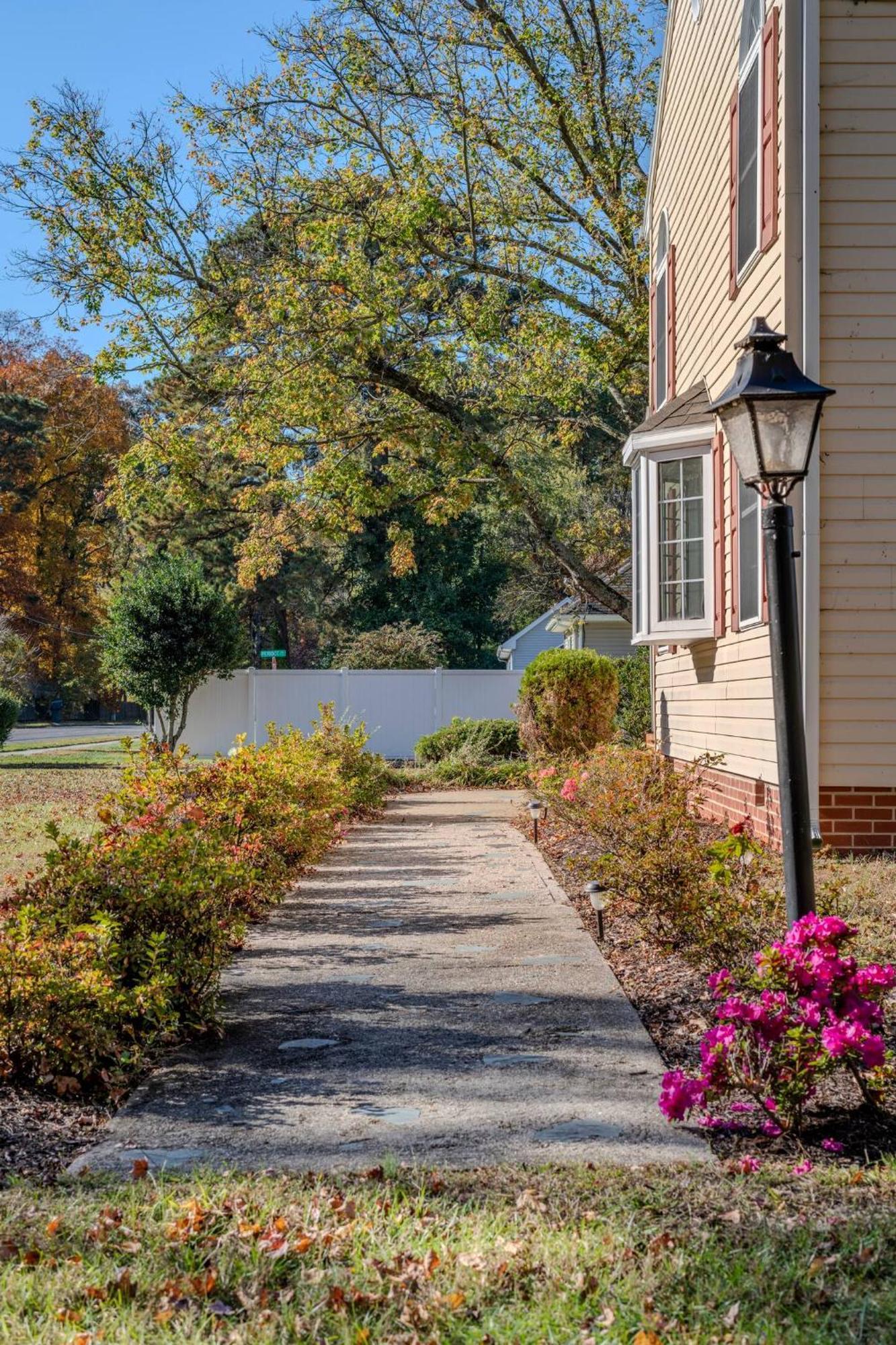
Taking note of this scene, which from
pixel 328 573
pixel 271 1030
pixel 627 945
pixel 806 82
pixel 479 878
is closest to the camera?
pixel 271 1030

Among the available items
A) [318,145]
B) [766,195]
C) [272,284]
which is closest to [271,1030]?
[766,195]

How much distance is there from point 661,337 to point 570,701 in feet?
16.2

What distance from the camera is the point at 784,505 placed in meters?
4.47

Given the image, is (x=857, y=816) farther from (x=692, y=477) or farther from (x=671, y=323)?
(x=671, y=323)

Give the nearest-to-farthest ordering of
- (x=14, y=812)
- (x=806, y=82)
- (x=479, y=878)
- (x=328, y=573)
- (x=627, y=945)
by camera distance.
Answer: (x=627, y=945), (x=806, y=82), (x=479, y=878), (x=14, y=812), (x=328, y=573)

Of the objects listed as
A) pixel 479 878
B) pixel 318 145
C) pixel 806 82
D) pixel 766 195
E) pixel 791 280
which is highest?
pixel 318 145

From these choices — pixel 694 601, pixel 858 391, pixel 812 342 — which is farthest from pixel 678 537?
pixel 812 342

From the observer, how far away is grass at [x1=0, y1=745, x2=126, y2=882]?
10.3 metres

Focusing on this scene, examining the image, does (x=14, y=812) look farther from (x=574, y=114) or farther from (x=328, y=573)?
(x=328, y=573)

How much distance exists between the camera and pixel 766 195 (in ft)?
27.1

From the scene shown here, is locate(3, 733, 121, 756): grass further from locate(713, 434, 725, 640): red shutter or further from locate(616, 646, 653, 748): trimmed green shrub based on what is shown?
locate(713, 434, 725, 640): red shutter

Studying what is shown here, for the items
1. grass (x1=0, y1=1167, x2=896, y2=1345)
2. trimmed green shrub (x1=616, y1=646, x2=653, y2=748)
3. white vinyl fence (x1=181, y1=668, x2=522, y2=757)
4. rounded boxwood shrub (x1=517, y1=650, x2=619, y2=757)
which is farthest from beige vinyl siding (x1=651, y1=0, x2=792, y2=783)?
white vinyl fence (x1=181, y1=668, x2=522, y2=757)

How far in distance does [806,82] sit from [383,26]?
33.5 feet

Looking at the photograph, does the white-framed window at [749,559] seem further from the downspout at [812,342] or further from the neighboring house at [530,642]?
the neighboring house at [530,642]
